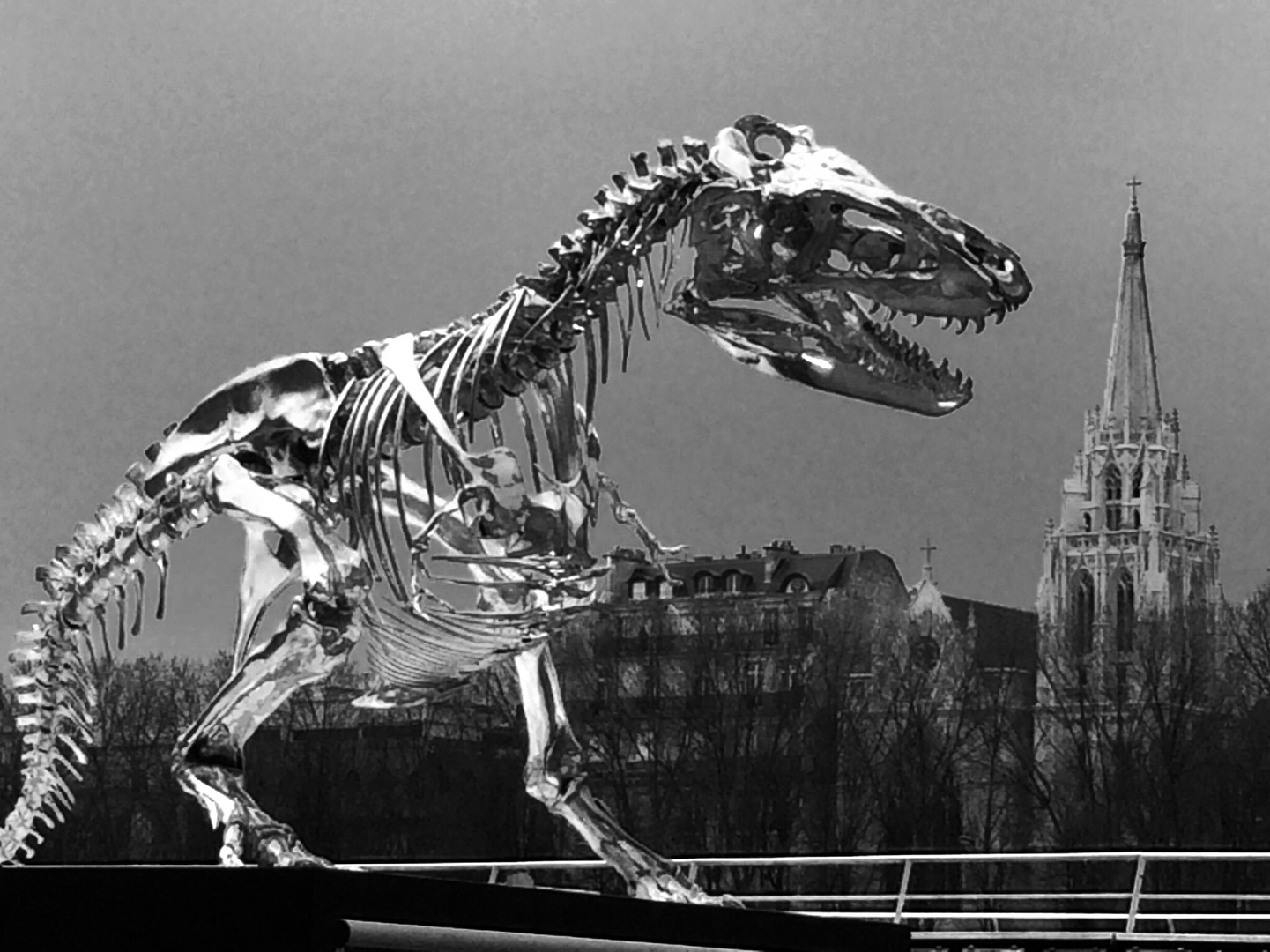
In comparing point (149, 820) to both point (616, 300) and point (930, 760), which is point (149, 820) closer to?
point (930, 760)

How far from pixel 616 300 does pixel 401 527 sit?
128cm

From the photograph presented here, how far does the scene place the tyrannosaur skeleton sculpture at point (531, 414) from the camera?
8.88m

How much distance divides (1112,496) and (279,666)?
65.9 m

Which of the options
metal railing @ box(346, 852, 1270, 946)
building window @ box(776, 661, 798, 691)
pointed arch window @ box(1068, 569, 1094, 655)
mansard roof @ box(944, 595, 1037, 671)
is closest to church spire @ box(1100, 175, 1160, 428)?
pointed arch window @ box(1068, 569, 1094, 655)

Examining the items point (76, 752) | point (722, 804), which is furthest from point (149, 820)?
point (76, 752)

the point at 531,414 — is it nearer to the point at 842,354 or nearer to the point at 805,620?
the point at 842,354

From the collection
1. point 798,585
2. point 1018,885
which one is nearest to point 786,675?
point 1018,885

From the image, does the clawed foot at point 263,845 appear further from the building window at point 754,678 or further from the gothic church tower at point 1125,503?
the gothic church tower at point 1125,503

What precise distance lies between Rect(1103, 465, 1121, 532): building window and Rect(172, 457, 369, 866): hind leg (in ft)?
210

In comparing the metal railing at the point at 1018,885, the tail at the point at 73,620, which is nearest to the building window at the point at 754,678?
the metal railing at the point at 1018,885

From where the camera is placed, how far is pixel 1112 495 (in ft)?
240

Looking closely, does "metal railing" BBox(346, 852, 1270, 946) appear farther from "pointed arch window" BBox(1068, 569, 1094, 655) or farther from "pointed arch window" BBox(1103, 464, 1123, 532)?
"pointed arch window" BBox(1103, 464, 1123, 532)

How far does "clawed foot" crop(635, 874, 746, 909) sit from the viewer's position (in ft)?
28.9

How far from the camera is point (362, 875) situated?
7047 mm
